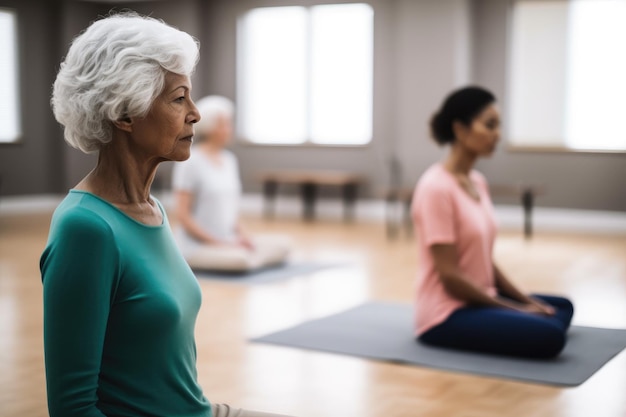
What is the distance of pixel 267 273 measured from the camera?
5977mm

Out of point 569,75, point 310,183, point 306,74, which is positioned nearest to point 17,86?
point 306,74

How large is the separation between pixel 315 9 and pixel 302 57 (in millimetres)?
587

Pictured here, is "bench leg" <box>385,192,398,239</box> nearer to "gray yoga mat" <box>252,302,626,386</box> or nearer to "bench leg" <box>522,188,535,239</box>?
"bench leg" <box>522,188,535,239</box>

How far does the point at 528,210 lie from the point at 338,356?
5236 mm

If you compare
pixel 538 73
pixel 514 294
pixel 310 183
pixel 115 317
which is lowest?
pixel 310 183

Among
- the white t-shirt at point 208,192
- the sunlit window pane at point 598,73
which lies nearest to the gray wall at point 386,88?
the sunlit window pane at point 598,73

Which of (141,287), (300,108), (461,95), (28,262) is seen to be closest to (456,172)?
(461,95)

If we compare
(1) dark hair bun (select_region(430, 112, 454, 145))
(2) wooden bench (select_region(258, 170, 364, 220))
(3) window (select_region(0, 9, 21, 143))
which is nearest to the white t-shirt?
(1) dark hair bun (select_region(430, 112, 454, 145))

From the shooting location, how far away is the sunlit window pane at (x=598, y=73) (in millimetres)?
8648

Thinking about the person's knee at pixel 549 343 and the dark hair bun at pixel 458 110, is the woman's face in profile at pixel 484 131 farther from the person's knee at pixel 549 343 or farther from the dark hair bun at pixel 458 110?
the person's knee at pixel 549 343

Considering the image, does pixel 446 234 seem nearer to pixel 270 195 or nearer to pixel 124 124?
pixel 124 124

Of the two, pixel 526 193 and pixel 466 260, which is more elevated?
pixel 466 260

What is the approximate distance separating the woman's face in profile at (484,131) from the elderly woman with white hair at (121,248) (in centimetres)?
229

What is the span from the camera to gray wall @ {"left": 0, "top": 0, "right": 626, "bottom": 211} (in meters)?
9.17
